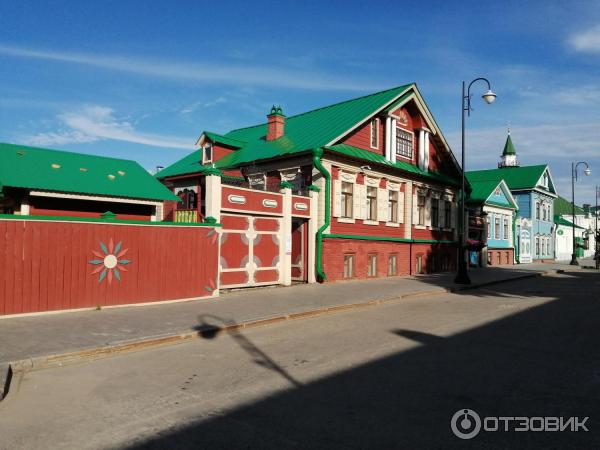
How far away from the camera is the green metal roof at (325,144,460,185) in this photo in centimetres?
2099

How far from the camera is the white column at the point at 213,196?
15489 millimetres

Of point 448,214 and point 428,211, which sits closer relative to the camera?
point 428,211

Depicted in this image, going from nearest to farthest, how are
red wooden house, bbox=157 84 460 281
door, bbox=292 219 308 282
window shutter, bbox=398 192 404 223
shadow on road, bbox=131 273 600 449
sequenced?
shadow on road, bbox=131 273 600 449 → door, bbox=292 219 308 282 → red wooden house, bbox=157 84 460 281 → window shutter, bbox=398 192 404 223

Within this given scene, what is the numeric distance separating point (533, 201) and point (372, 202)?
3244 cm

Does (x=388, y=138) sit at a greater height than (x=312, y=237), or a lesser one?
greater

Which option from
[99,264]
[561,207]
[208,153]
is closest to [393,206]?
[208,153]

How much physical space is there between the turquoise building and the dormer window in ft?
104

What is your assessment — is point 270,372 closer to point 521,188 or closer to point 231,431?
point 231,431

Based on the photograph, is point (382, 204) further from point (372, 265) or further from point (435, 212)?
point (435, 212)

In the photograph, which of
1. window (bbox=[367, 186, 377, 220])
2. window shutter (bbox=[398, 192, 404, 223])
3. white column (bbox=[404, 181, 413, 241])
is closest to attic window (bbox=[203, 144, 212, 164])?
window (bbox=[367, 186, 377, 220])

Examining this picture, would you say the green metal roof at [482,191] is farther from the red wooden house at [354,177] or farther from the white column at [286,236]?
the white column at [286,236]

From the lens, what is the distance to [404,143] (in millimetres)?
26062

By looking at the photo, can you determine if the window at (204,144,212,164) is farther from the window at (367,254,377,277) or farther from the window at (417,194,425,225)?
the window at (417,194,425,225)

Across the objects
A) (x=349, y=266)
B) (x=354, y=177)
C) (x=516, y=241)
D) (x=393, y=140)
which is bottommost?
(x=349, y=266)
